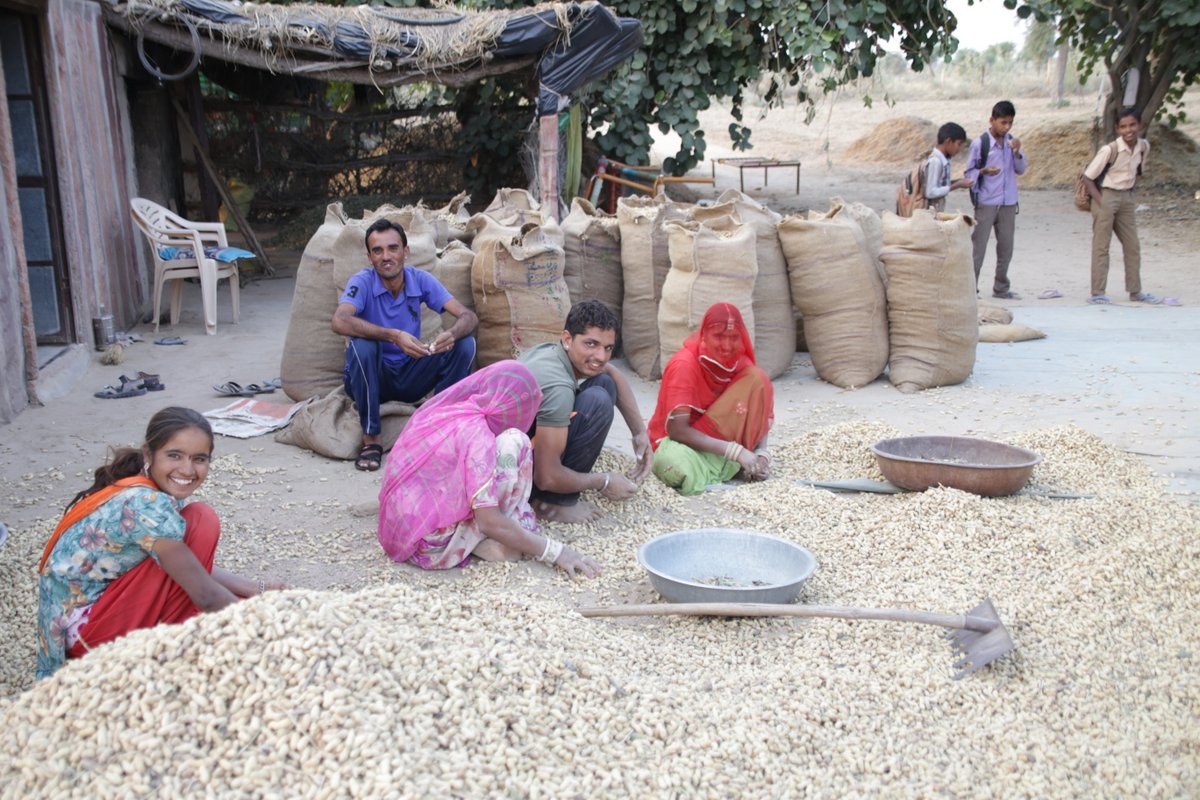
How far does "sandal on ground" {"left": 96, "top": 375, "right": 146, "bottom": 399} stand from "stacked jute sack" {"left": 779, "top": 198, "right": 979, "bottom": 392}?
3522 mm

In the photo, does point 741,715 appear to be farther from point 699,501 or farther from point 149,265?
point 149,265

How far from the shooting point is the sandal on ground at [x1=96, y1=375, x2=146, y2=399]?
5.23 metres

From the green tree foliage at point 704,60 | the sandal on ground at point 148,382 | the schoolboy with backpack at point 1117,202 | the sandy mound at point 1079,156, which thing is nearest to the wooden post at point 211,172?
the green tree foliage at point 704,60

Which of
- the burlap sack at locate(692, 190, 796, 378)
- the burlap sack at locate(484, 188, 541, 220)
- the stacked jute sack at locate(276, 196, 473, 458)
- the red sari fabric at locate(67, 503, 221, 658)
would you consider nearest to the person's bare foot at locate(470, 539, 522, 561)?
the red sari fabric at locate(67, 503, 221, 658)

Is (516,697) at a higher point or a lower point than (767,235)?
lower

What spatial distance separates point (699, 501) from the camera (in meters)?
3.83

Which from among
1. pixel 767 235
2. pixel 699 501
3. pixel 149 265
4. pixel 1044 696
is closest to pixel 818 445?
A: pixel 699 501

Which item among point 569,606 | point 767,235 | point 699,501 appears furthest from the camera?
point 767,235

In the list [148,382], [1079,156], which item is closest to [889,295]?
[148,382]

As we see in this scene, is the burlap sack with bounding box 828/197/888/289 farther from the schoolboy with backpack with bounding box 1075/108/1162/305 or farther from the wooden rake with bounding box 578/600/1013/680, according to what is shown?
the wooden rake with bounding box 578/600/1013/680

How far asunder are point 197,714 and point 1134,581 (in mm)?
2540

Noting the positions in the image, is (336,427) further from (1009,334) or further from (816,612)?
(1009,334)

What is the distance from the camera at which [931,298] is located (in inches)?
210

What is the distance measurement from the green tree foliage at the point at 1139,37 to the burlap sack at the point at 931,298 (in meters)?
6.38
